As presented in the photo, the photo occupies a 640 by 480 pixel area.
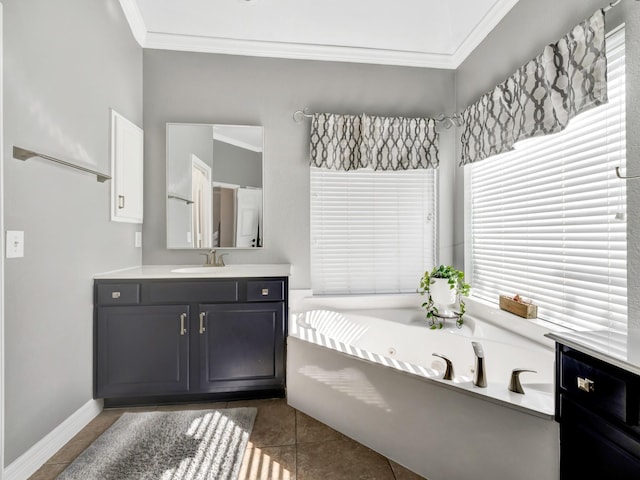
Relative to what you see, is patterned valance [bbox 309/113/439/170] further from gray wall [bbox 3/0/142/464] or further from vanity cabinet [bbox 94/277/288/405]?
gray wall [bbox 3/0/142/464]

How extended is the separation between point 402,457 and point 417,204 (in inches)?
77.3

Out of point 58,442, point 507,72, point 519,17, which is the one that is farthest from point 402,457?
point 519,17

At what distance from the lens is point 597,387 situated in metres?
1.04

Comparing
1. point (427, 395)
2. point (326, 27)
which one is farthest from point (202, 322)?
point (326, 27)

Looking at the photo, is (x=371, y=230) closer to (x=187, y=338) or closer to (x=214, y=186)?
(x=214, y=186)

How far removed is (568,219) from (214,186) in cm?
239

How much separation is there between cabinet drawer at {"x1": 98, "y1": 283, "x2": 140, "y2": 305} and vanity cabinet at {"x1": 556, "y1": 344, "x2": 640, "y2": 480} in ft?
7.28

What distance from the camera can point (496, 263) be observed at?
240 centimetres

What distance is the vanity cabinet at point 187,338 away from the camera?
206cm

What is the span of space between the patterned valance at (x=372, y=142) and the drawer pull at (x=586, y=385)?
201cm

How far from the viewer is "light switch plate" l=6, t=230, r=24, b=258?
139cm

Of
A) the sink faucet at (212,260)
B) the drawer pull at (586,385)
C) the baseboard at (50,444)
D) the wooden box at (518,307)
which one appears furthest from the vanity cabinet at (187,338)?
the drawer pull at (586,385)

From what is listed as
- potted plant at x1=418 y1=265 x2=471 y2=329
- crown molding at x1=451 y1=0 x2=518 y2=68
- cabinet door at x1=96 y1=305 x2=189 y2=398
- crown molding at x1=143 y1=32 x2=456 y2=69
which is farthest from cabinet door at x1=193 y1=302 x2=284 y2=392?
crown molding at x1=451 y1=0 x2=518 y2=68

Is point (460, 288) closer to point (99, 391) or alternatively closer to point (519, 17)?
Result: point (519, 17)
